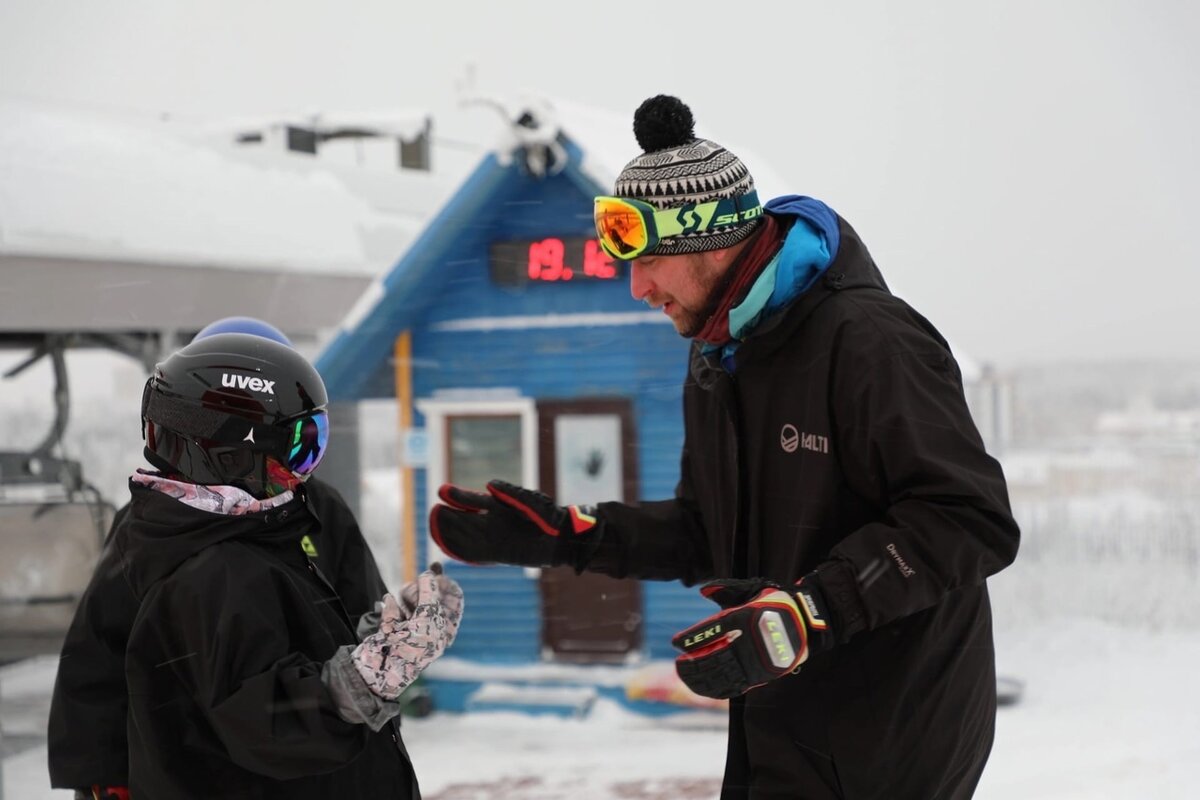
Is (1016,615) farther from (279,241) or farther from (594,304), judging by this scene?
(279,241)

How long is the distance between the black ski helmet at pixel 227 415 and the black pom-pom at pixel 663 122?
747 millimetres

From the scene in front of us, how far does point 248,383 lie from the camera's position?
194 cm

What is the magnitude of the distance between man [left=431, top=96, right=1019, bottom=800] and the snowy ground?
2.70 meters

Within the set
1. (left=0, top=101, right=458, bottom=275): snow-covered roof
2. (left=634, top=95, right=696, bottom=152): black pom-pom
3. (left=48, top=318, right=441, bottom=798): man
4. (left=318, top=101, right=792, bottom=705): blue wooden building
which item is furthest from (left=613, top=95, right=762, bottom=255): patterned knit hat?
(left=318, top=101, right=792, bottom=705): blue wooden building

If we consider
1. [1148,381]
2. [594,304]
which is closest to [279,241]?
[594,304]

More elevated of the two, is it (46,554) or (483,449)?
(483,449)

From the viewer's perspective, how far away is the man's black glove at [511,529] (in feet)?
8.02

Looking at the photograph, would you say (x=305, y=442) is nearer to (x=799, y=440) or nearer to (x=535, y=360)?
(x=799, y=440)

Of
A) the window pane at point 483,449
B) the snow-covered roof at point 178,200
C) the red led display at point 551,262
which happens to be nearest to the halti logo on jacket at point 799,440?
the snow-covered roof at point 178,200

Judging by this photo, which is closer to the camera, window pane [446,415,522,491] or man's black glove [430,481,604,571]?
man's black glove [430,481,604,571]

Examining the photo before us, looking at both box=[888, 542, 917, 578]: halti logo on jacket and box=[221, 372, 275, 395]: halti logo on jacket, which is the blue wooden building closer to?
box=[221, 372, 275, 395]: halti logo on jacket

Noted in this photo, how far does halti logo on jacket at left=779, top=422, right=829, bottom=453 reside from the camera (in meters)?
1.99

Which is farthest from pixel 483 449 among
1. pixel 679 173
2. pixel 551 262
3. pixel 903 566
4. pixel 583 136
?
pixel 903 566

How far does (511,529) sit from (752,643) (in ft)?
2.75
